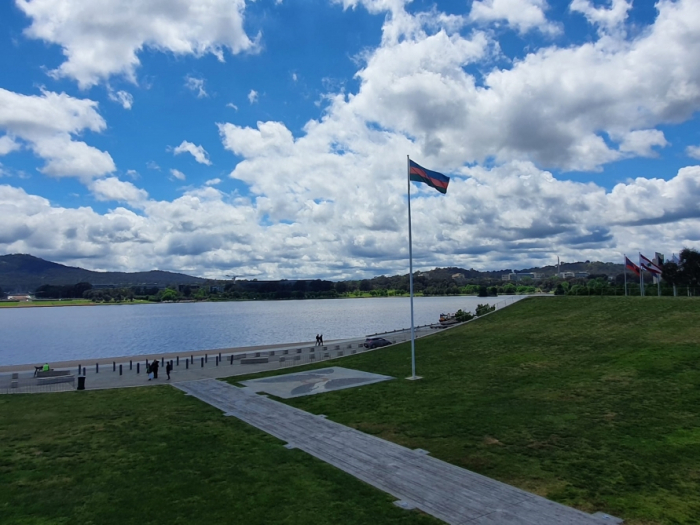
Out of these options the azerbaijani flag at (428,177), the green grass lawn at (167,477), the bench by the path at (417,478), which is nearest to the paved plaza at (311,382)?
the bench by the path at (417,478)

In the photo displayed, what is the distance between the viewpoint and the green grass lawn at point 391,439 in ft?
32.0

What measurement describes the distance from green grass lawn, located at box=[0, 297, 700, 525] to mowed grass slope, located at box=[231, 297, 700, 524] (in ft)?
0.22

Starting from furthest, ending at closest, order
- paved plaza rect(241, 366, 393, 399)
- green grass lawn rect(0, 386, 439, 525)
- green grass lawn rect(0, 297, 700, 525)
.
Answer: paved plaza rect(241, 366, 393, 399) < green grass lawn rect(0, 297, 700, 525) < green grass lawn rect(0, 386, 439, 525)

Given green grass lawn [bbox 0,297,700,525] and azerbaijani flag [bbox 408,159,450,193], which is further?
azerbaijani flag [bbox 408,159,450,193]

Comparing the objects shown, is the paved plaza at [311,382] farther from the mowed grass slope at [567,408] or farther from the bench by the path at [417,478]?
the bench by the path at [417,478]

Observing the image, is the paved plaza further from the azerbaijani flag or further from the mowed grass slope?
the azerbaijani flag

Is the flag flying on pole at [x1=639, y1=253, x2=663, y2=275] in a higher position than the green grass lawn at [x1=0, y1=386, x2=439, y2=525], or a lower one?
higher

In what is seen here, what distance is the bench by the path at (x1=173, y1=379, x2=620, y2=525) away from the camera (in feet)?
29.8

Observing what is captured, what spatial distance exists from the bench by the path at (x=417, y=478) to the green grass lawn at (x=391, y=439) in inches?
20.5

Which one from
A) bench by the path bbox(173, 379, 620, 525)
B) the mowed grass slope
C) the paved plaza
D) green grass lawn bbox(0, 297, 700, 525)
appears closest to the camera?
bench by the path bbox(173, 379, 620, 525)

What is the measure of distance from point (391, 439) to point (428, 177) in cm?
1352

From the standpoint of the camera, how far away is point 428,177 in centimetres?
2289

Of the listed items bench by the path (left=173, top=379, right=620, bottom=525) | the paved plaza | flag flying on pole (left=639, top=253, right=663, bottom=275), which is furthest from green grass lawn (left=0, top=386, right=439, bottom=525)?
flag flying on pole (left=639, top=253, right=663, bottom=275)

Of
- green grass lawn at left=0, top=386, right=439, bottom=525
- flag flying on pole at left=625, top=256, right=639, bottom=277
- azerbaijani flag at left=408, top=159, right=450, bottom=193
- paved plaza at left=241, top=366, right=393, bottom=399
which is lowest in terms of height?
paved plaza at left=241, top=366, right=393, bottom=399
